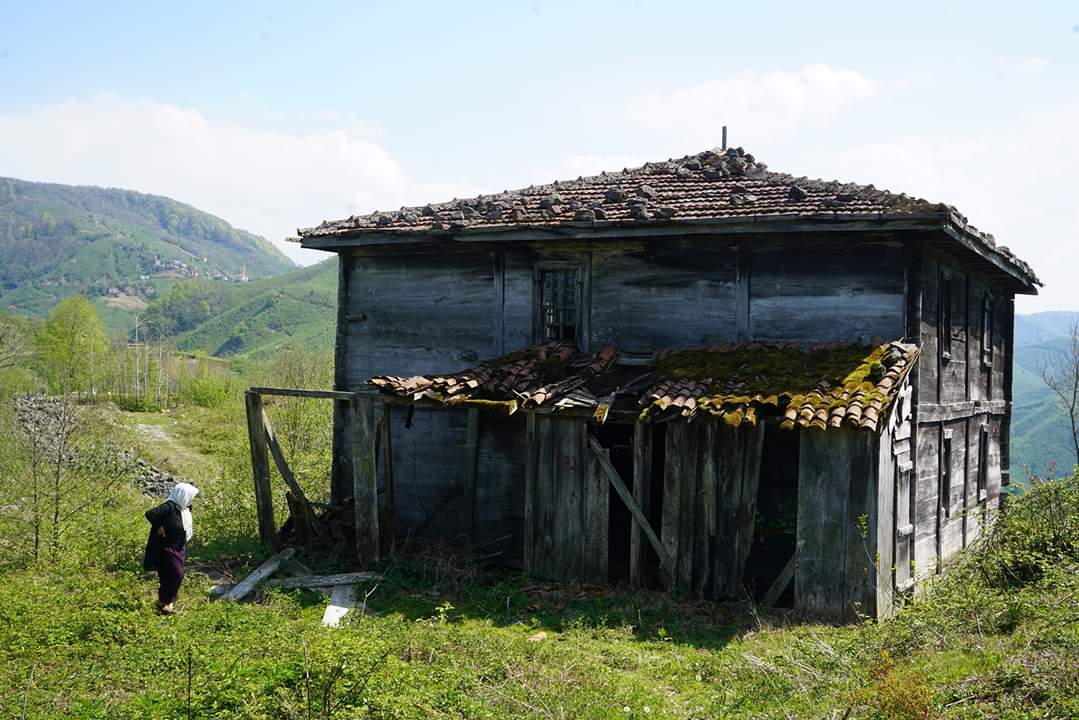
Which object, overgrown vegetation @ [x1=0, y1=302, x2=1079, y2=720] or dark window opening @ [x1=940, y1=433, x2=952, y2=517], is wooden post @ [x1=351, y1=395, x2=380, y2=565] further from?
dark window opening @ [x1=940, y1=433, x2=952, y2=517]

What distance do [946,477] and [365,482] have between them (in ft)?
29.7

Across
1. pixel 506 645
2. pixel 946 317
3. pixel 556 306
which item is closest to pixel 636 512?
pixel 506 645

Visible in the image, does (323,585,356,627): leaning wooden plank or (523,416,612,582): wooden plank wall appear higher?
(523,416,612,582): wooden plank wall

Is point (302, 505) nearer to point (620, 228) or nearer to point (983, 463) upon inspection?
point (620, 228)

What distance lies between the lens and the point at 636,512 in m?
10.7

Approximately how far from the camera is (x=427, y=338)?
13.9 m

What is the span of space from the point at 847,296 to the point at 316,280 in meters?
177

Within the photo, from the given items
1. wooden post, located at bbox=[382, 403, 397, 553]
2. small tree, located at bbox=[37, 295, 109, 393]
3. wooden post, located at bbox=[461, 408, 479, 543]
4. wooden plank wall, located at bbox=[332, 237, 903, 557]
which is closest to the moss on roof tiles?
wooden plank wall, located at bbox=[332, 237, 903, 557]

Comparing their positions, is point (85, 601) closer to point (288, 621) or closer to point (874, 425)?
point (288, 621)

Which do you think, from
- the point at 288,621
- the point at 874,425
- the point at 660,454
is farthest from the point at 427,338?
the point at 874,425

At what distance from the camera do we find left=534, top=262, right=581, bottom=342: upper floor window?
43.1ft

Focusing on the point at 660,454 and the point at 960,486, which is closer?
the point at 660,454

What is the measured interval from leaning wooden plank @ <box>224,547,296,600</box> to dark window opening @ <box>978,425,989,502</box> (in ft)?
40.4

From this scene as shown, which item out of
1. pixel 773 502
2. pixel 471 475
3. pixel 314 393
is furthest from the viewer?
pixel 471 475
